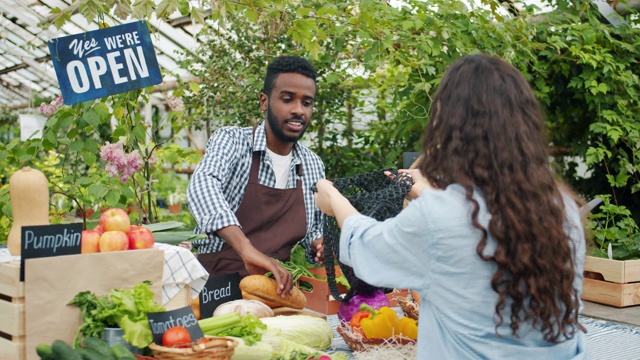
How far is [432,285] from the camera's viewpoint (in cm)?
186

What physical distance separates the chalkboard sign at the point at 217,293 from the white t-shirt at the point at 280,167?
748mm

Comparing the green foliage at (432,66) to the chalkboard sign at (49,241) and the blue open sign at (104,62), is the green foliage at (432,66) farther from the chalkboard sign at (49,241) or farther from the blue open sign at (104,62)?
the chalkboard sign at (49,241)

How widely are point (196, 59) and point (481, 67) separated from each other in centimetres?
516

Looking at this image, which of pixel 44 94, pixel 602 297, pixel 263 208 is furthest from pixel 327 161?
pixel 44 94

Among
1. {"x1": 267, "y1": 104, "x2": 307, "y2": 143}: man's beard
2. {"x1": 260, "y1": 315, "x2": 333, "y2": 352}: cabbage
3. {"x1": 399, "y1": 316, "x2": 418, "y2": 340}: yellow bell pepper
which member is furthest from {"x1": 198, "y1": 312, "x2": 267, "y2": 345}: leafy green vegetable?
{"x1": 267, "y1": 104, "x2": 307, "y2": 143}: man's beard

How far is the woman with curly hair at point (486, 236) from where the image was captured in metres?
1.77

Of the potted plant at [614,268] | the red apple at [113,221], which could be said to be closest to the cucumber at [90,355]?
the red apple at [113,221]

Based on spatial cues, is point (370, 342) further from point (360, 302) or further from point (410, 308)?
point (410, 308)

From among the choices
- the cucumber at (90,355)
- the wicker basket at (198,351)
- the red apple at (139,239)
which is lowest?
the wicker basket at (198,351)

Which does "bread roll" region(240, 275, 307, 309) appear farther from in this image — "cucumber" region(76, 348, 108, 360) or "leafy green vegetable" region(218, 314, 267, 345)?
"cucumber" region(76, 348, 108, 360)

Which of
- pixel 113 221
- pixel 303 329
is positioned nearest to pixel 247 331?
pixel 303 329

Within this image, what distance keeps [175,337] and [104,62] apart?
5.59 ft

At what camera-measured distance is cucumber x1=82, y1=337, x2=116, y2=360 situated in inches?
80.7

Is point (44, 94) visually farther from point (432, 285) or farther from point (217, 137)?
point (432, 285)
